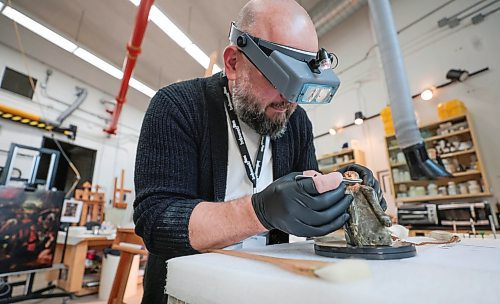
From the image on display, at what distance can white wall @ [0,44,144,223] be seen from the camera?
14.0 ft

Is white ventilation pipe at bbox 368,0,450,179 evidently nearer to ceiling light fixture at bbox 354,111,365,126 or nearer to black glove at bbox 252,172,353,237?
ceiling light fixture at bbox 354,111,365,126

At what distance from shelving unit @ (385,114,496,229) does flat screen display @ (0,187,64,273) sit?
3.87 m

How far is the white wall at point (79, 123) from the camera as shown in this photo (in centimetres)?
427

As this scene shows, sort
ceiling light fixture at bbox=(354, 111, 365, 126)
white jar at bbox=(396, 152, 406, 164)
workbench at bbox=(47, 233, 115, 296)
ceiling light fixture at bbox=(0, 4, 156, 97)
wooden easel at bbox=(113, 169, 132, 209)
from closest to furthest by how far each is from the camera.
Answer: workbench at bbox=(47, 233, 115, 296) → white jar at bbox=(396, 152, 406, 164) → ceiling light fixture at bbox=(0, 4, 156, 97) → ceiling light fixture at bbox=(354, 111, 365, 126) → wooden easel at bbox=(113, 169, 132, 209)

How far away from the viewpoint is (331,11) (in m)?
3.65

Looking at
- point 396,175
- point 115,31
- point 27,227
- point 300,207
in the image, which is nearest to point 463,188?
point 396,175

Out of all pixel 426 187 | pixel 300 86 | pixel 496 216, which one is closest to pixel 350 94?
pixel 426 187

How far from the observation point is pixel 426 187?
3096mm

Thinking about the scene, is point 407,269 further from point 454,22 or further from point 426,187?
point 454,22

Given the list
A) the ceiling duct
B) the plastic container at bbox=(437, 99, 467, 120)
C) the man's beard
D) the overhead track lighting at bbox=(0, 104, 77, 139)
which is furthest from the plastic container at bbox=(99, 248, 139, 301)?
the ceiling duct

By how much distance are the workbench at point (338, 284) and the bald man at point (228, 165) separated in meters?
0.13

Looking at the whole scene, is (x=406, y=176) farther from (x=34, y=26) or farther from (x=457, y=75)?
(x=34, y=26)

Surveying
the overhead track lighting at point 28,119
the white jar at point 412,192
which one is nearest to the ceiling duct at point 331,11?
the white jar at point 412,192

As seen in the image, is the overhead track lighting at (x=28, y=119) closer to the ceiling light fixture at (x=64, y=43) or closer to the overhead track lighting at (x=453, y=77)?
the ceiling light fixture at (x=64, y=43)
